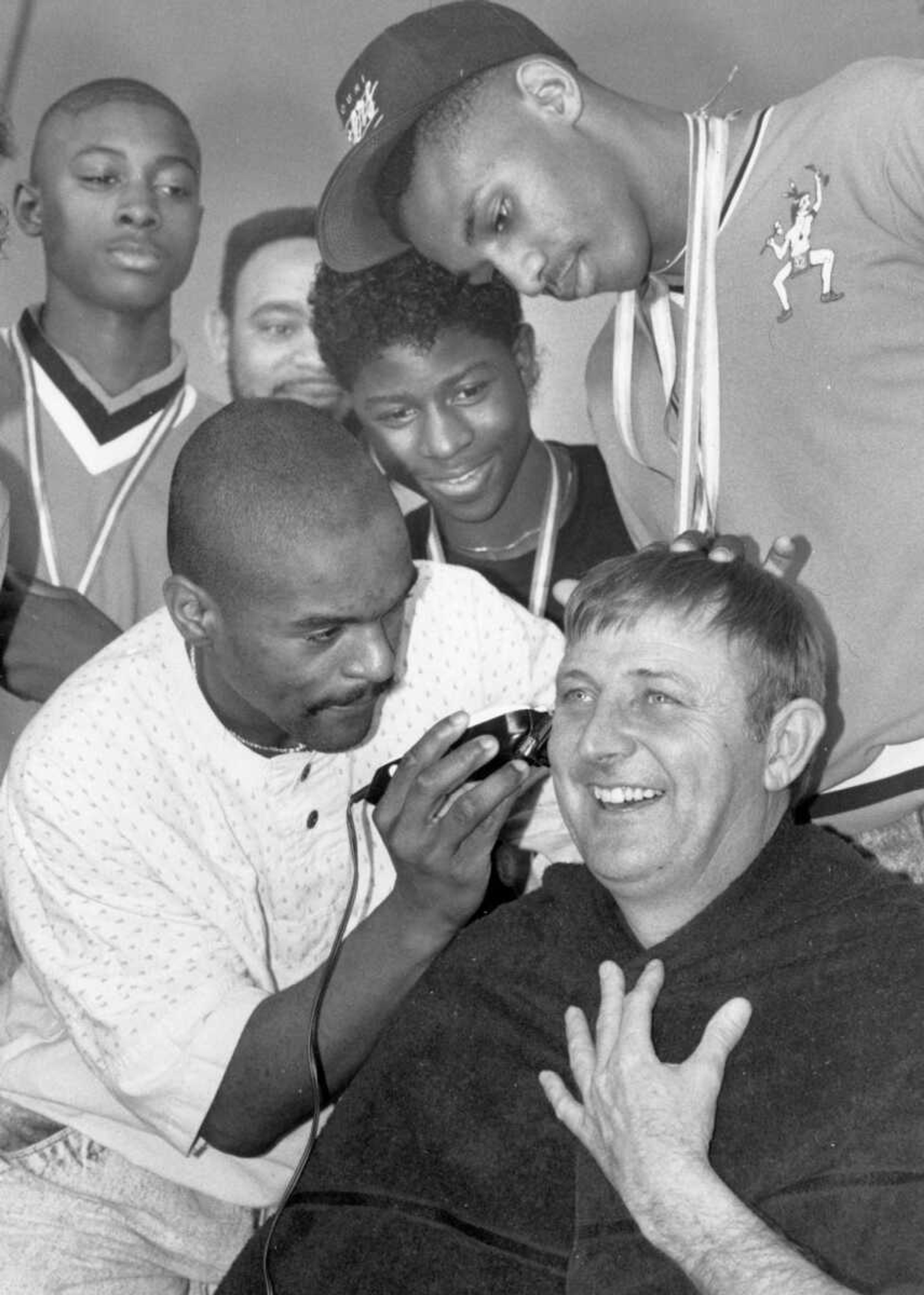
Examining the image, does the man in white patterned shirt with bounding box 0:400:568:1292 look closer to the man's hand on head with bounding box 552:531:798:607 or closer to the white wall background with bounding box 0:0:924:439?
the man's hand on head with bounding box 552:531:798:607

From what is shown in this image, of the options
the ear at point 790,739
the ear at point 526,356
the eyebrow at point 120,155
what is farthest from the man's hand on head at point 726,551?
the eyebrow at point 120,155

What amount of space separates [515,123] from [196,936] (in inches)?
48.2

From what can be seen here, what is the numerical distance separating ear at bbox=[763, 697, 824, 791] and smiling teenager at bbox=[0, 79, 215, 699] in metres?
1.27

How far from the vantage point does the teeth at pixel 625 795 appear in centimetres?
197

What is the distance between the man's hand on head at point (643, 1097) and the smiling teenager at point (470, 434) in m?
1.05

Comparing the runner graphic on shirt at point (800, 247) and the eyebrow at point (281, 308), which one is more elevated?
the runner graphic on shirt at point (800, 247)

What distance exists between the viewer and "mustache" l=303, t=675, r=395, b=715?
2.15 m

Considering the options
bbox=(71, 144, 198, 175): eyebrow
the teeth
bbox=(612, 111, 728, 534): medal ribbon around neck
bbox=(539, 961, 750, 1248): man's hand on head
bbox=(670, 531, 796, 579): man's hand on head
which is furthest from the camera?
bbox=(71, 144, 198, 175): eyebrow

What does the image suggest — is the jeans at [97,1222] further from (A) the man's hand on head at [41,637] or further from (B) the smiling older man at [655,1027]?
(A) the man's hand on head at [41,637]

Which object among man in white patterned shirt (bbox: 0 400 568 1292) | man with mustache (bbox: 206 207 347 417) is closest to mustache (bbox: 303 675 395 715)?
man in white patterned shirt (bbox: 0 400 568 1292)

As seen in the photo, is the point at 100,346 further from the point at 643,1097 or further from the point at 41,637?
the point at 643,1097

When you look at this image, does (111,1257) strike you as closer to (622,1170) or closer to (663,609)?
(622,1170)

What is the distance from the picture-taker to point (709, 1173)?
67.5 inches

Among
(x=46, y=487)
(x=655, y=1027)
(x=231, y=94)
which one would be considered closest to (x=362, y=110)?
(x=231, y=94)
